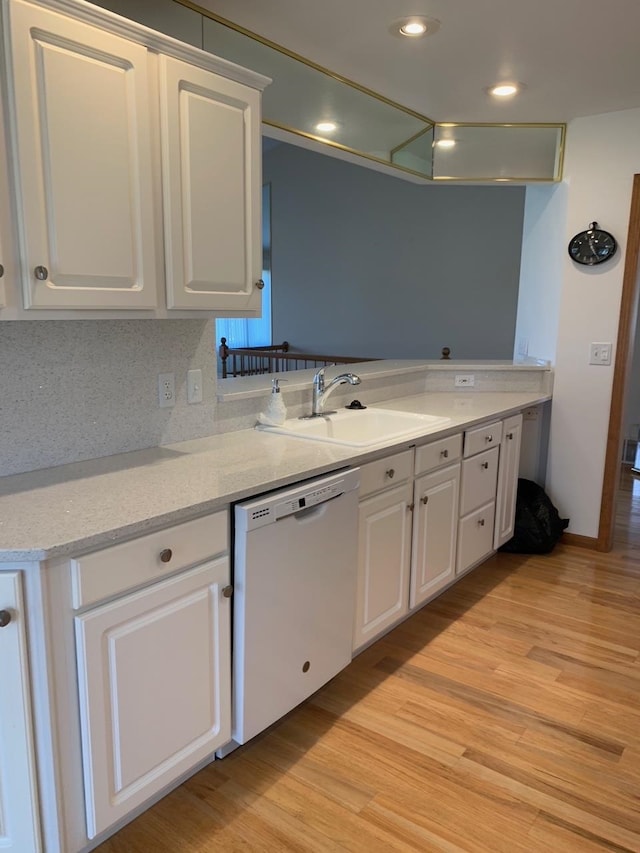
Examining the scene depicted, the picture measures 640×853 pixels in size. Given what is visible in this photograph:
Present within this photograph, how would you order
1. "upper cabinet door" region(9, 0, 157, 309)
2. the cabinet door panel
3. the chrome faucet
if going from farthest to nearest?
the cabinet door panel
the chrome faucet
"upper cabinet door" region(9, 0, 157, 309)

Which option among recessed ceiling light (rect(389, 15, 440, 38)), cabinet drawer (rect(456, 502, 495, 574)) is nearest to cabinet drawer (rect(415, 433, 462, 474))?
cabinet drawer (rect(456, 502, 495, 574))

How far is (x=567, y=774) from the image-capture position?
6.51 ft

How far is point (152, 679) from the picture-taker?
161 centimetres

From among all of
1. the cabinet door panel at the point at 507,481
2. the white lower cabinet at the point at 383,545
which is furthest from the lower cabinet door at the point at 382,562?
the cabinet door panel at the point at 507,481

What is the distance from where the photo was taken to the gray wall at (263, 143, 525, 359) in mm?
6355

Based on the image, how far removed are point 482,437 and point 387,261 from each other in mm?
4353

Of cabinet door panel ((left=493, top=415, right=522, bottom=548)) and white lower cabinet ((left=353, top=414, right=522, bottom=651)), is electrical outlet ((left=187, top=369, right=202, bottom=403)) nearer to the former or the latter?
white lower cabinet ((left=353, top=414, right=522, bottom=651))

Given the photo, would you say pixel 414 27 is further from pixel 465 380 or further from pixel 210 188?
pixel 465 380

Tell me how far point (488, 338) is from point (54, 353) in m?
5.27

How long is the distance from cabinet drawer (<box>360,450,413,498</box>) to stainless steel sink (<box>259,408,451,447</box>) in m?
0.11

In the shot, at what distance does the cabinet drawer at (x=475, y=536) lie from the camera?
3070 mm

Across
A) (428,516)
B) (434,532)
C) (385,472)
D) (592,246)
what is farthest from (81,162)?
(592,246)

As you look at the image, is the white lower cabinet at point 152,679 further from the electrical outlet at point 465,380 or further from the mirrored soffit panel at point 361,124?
the electrical outlet at point 465,380

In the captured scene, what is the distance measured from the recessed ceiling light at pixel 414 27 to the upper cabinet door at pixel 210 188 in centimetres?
74
